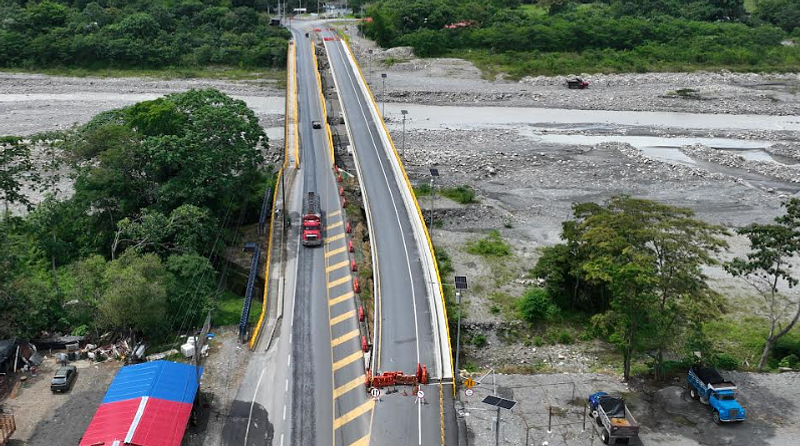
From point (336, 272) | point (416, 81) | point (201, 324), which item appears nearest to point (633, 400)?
point (336, 272)

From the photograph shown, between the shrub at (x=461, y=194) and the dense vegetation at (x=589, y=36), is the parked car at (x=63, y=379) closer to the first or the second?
the shrub at (x=461, y=194)

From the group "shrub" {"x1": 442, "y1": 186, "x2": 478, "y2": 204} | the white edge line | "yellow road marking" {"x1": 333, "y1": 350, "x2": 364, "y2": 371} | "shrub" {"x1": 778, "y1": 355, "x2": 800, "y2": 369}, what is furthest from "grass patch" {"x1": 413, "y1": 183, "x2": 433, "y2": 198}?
"shrub" {"x1": 778, "y1": 355, "x2": 800, "y2": 369}

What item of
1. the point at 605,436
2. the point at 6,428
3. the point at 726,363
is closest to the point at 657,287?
the point at 726,363

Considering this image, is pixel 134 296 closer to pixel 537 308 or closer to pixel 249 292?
pixel 249 292

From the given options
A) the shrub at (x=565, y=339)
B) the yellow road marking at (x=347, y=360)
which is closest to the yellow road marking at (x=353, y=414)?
the yellow road marking at (x=347, y=360)

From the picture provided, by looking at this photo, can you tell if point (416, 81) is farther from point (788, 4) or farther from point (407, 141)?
point (788, 4)

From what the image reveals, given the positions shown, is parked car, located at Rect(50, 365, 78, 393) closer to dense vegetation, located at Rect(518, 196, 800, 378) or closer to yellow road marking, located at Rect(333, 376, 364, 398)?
yellow road marking, located at Rect(333, 376, 364, 398)
